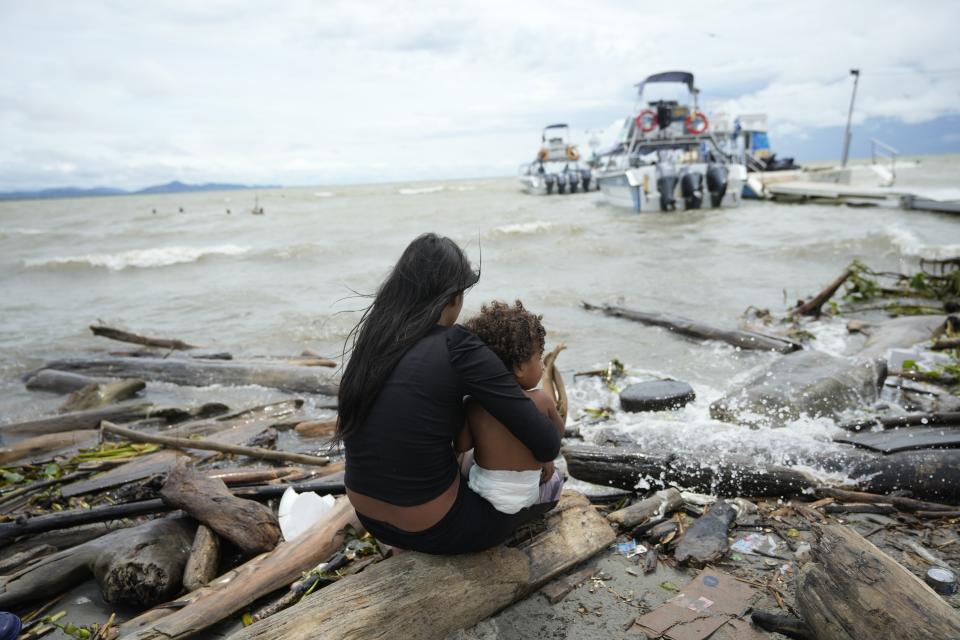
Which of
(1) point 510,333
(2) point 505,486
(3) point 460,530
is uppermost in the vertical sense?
(1) point 510,333

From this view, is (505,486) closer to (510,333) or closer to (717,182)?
(510,333)

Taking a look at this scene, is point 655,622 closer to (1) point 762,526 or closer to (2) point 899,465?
(1) point 762,526

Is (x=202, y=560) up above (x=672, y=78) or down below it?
below

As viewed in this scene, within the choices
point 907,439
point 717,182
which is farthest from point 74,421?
point 717,182

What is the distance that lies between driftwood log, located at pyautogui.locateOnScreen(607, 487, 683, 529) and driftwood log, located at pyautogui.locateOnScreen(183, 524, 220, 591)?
7.59 feet

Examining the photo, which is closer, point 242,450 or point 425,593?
point 425,593

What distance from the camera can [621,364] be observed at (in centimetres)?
714

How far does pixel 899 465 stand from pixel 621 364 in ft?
11.5

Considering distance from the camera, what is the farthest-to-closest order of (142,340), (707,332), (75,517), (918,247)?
1. (918,247)
2. (142,340)
3. (707,332)
4. (75,517)

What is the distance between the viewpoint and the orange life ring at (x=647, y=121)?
29688 mm

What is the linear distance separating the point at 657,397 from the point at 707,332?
283 cm

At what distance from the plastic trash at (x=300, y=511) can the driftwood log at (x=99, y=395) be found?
4141 millimetres

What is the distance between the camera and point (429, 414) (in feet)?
8.20

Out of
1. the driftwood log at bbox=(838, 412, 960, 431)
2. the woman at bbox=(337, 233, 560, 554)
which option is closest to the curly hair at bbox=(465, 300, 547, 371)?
the woman at bbox=(337, 233, 560, 554)
